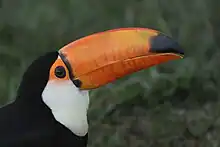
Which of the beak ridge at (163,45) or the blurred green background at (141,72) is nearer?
the beak ridge at (163,45)

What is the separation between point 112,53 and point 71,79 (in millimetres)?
176

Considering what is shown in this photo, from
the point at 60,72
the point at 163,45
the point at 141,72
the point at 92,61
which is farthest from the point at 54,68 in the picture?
the point at 141,72

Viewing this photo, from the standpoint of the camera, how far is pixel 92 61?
10.9ft

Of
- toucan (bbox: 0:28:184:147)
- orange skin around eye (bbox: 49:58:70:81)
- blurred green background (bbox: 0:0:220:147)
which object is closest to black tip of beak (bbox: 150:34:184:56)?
toucan (bbox: 0:28:184:147)

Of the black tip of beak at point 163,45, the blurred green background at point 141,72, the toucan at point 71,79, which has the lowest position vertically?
the blurred green background at point 141,72

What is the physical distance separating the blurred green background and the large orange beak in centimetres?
107

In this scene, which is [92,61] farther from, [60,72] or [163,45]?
[163,45]

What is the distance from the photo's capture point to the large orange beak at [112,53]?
3.30 meters

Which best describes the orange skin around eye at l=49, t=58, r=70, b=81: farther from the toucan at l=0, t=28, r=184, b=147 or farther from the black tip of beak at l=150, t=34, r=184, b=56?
the black tip of beak at l=150, t=34, r=184, b=56

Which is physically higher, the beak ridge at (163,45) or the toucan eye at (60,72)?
the beak ridge at (163,45)

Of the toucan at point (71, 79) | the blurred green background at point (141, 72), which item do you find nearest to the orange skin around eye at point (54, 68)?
the toucan at point (71, 79)

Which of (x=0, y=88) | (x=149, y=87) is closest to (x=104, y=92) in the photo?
(x=149, y=87)

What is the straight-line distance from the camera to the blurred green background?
4465 mm

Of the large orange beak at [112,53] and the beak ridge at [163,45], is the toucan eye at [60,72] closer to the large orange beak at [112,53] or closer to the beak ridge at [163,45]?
the large orange beak at [112,53]
